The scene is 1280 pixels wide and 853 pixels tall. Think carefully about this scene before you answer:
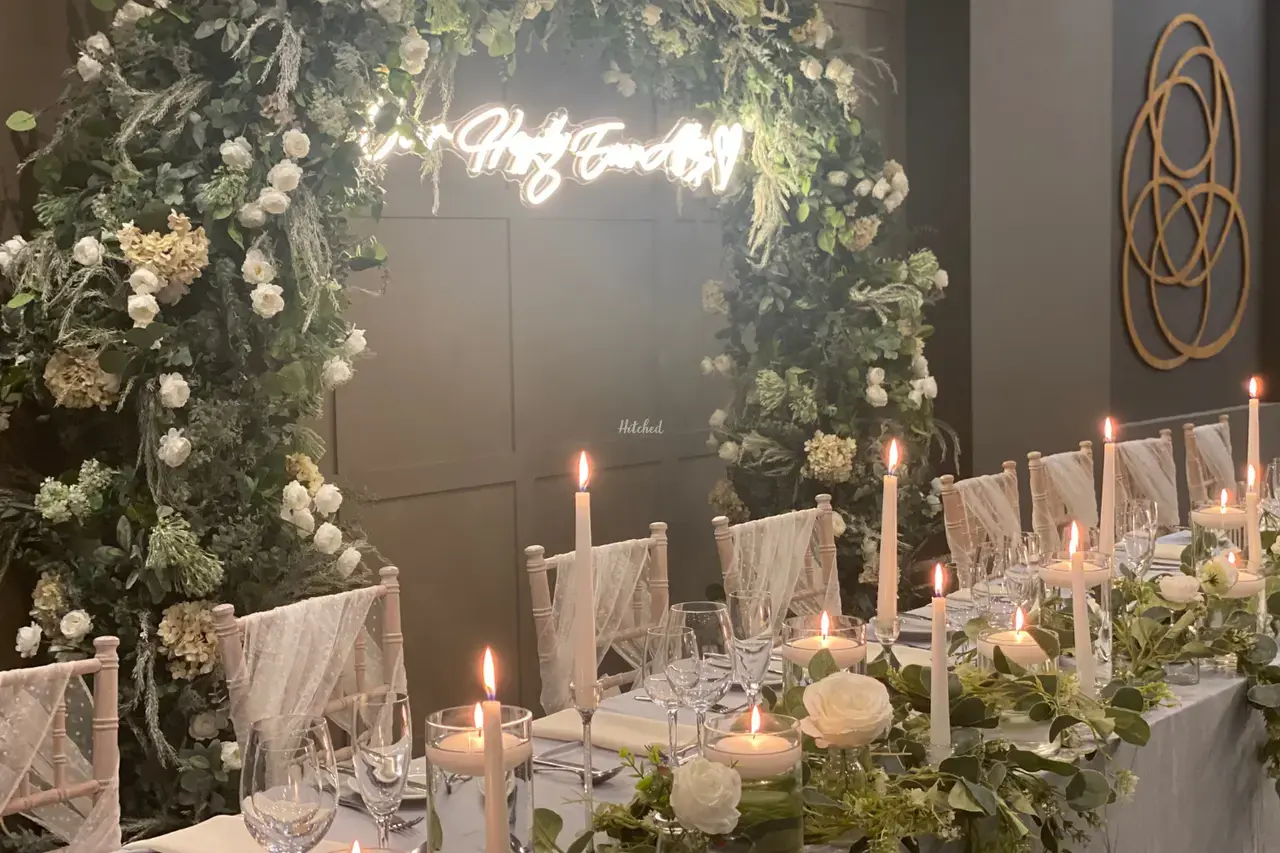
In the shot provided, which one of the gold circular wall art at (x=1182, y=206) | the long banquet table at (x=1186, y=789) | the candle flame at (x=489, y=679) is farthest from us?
the gold circular wall art at (x=1182, y=206)

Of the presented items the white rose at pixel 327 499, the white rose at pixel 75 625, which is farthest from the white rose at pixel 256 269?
the white rose at pixel 75 625

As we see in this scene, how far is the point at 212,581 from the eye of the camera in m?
2.88

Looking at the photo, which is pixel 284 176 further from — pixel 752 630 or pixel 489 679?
pixel 489 679

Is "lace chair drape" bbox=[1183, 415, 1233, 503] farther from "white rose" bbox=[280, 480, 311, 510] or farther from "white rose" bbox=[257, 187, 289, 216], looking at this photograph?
"white rose" bbox=[257, 187, 289, 216]

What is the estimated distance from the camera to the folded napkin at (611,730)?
2064 mm

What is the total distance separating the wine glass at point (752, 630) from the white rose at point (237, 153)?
1611mm

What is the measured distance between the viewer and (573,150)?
14.7 feet

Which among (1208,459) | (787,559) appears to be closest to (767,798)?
(787,559)

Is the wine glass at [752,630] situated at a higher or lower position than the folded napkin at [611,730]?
higher

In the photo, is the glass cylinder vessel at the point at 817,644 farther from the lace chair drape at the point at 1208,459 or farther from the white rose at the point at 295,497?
the lace chair drape at the point at 1208,459

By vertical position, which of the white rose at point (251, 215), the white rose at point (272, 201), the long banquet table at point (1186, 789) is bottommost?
the long banquet table at point (1186, 789)

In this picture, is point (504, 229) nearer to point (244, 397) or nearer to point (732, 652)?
point (244, 397)

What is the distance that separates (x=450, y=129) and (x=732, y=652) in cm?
270

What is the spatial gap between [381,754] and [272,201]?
5.53 feet
